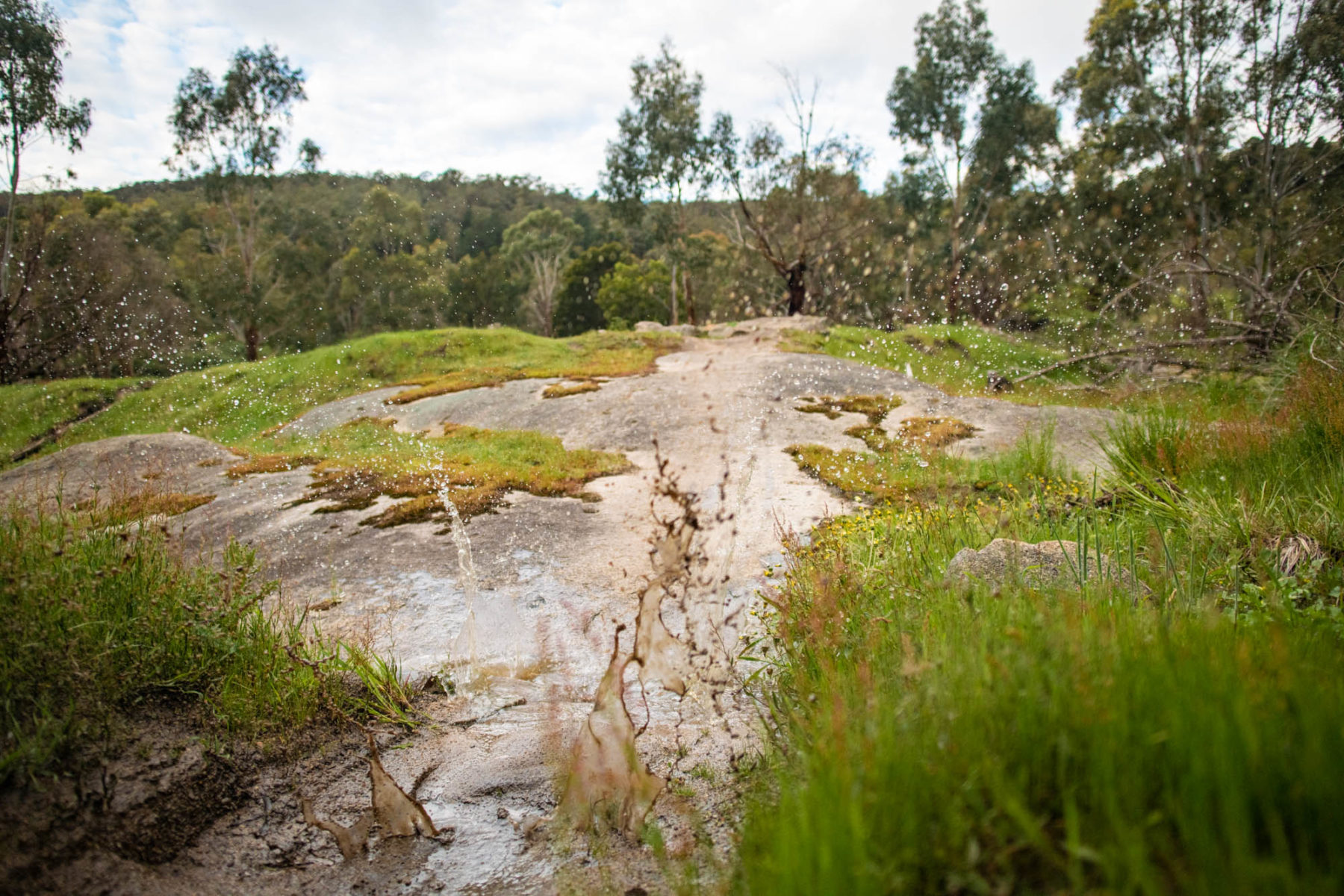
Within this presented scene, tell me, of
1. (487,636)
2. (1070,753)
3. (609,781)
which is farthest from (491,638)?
(1070,753)

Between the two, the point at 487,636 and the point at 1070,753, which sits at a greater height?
the point at 1070,753

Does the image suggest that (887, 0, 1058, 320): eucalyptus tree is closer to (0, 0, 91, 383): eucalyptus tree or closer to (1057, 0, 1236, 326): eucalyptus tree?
(1057, 0, 1236, 326): eucalyptus tree

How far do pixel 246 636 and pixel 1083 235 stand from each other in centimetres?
3011

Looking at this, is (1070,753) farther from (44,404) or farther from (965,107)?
(965,107)

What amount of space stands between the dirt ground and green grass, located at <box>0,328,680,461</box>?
17.7 feet

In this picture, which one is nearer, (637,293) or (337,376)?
(337,376)

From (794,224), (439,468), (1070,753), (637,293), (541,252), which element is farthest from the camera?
(541,252)

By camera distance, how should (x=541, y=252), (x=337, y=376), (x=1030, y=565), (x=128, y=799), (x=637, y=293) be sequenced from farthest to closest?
(x=541, y=252), (x=637, y=293), (x=337, y=376), (x=1030, y=565), (x=128, y=799)

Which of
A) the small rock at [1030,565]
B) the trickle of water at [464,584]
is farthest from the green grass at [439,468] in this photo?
the small rock at [1030,565]

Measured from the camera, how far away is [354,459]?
8.84 m

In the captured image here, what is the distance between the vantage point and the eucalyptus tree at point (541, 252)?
1855 inches

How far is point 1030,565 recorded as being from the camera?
2893 millimetres

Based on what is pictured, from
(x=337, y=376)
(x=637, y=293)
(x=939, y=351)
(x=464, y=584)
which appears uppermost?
(x=637, y=293)

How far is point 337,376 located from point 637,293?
28924 mm
